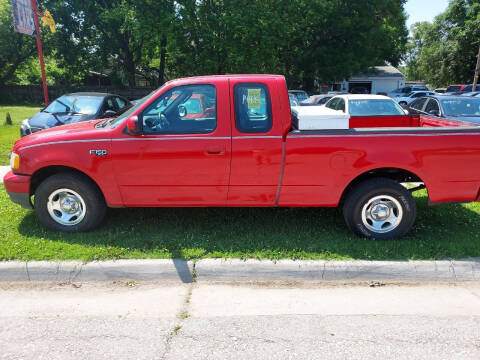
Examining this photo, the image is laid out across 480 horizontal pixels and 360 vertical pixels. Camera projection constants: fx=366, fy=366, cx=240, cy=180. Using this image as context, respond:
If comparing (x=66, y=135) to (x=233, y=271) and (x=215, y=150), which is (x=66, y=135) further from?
(x=233, y=271)

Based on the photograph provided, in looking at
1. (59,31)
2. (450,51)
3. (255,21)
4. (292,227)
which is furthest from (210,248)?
(450,51)

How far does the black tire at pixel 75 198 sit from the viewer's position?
Result: 4.34 m

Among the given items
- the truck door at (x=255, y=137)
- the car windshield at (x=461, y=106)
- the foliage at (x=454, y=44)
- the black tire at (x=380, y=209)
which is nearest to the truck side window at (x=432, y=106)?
the car windshield at (x=461, y=106)

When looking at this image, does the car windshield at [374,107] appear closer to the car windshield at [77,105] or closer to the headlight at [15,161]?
the car windshield at [77,105]

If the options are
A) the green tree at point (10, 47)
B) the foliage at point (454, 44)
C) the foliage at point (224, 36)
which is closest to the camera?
the foliage at point (224, 36)

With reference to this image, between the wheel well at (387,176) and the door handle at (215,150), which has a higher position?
the door handle at (215,150)

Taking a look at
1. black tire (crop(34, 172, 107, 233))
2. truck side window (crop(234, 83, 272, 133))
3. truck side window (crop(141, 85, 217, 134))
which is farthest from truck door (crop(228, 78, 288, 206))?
black tire (crop(34, 172, 107, 233))

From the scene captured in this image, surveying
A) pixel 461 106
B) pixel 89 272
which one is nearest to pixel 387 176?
pixel 89 272

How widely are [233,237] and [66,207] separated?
2.07m

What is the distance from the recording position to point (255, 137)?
407 centimetres

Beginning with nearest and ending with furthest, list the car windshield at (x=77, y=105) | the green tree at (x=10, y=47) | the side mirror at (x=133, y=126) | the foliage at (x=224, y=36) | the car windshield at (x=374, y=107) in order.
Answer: the side mirror at (x=133, y=126), the car windshield at (x=77, y=105), the car windshield at (x=374, y=107), the foliage at (x=224, y=36), the green tree at (x=10, y=47)

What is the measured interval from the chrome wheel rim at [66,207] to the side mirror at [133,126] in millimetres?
1090

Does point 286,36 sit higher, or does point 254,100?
point 286,36

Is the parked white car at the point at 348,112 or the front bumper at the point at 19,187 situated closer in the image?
the parked white car at the point at 348,112
